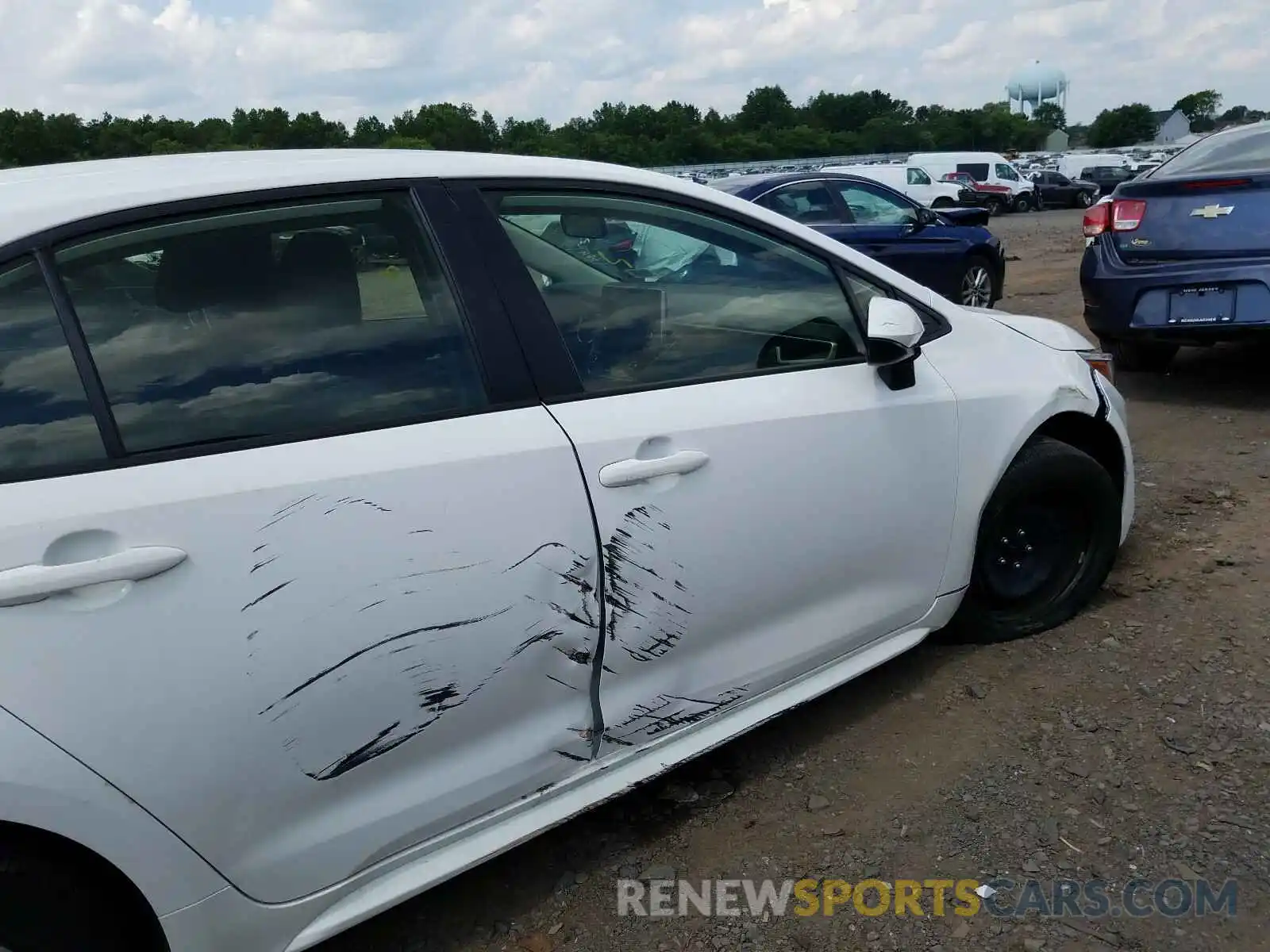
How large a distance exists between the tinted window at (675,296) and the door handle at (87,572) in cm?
94

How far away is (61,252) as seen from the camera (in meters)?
1.71

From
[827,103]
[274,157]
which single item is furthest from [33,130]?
[827,103]

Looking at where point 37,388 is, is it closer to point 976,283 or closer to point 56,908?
point 56,908

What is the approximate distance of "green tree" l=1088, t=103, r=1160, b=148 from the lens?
3477 inches

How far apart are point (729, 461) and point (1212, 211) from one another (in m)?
4.27

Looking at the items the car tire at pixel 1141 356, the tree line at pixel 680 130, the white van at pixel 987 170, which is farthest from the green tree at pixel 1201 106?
the car tire at pixel 1141 356

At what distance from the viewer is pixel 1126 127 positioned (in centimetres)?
8938

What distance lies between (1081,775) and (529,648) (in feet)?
5.07

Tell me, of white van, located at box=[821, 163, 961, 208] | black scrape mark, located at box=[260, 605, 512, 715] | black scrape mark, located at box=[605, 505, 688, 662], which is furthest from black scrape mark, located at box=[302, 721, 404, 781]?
white van, located at box=[821, 163, 961, 208]

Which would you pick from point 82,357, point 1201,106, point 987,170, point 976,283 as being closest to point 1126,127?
point 1201,106

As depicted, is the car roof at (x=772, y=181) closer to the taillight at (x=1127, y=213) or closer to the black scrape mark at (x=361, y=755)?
the taillight at (x=1127, y=213)

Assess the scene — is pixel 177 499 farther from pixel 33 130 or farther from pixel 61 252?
pixel 33 130

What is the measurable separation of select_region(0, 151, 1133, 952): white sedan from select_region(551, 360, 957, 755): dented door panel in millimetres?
10

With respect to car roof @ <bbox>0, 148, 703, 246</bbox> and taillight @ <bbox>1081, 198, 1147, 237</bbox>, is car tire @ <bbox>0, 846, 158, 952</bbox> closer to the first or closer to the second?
car roof @ <bbox>0, 148, 703, 246</bbox>
